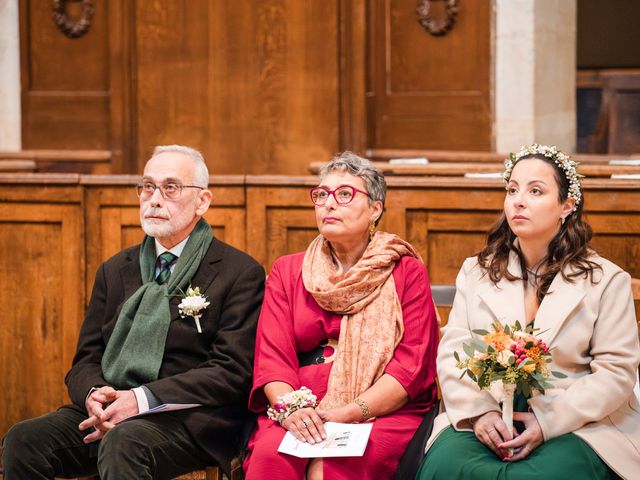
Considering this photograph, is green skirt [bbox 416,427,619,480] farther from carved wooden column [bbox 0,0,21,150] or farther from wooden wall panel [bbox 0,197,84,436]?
carved wooden column [bbox 0,0,21,150]

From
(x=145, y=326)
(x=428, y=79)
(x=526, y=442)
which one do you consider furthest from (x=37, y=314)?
(x=428, y=79)

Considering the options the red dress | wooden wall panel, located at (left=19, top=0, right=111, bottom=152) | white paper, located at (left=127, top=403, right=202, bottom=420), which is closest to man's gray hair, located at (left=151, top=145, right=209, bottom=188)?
the red dress

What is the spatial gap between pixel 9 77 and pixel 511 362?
4.91 metres

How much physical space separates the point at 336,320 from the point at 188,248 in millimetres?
613

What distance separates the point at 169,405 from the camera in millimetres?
3395

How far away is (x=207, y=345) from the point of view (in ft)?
11.9

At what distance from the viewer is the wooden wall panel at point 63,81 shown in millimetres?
6730

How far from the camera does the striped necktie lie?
3752 millimetres

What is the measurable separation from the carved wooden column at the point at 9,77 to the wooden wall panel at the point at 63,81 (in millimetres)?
66

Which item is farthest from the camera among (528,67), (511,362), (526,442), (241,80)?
(528,67)

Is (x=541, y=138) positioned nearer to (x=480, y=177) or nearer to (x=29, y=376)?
(x=480, y=177)

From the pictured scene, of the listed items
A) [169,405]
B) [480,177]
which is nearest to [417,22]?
[480,177]

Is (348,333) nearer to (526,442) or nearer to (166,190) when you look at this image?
(526,442)

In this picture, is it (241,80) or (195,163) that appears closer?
(195,163)
